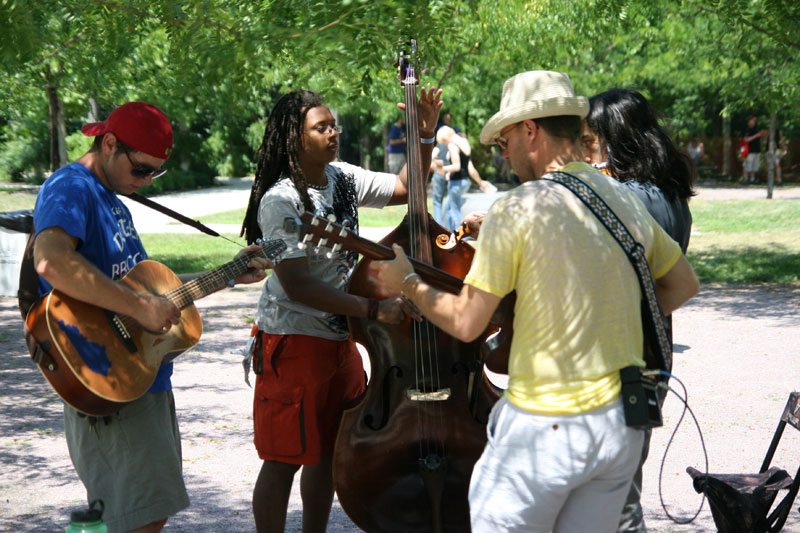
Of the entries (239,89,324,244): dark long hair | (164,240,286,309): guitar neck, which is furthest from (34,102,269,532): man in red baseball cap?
(239,89,324,244): dark long hair

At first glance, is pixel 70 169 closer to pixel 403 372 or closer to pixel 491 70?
pixel 403 372

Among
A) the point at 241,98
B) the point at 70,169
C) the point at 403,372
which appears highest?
the point at 241,98

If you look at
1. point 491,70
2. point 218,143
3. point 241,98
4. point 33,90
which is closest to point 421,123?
point 241,98

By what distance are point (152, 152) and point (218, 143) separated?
25.0m

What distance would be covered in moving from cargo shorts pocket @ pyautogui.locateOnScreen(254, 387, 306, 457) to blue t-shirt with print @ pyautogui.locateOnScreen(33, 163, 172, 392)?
406 millimetres

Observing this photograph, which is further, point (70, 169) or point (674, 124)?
point (674, 124)

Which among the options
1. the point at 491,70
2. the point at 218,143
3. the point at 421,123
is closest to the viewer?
the point at 421,123

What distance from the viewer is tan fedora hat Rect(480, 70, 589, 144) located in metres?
2.35

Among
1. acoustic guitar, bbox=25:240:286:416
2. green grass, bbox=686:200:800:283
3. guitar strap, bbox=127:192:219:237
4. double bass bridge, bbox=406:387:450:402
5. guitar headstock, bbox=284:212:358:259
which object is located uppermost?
guitar strap, bbox=127:192:219:237

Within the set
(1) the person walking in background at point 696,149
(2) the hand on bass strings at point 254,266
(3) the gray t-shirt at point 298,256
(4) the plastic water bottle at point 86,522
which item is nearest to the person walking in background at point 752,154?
(1) the person walking in background at point 696,149

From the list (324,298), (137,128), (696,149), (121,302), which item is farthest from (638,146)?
(696,149)

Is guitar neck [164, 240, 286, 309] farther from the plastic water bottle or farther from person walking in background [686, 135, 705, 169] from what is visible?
person walking in background [686, 135, 705, 169]

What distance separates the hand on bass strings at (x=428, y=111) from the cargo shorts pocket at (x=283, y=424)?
3.67 ft

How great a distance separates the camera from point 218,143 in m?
27.2
